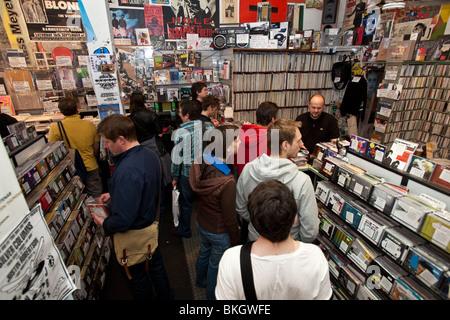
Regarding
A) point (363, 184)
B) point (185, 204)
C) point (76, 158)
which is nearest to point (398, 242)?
point (363, 184)

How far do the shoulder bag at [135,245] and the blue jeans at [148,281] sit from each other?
0.22ft

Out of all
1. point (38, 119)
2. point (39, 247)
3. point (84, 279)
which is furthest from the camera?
point (38, 119)

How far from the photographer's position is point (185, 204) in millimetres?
3076

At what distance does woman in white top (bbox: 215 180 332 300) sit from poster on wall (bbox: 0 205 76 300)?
2.40ft

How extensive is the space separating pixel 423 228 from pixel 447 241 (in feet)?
0.44

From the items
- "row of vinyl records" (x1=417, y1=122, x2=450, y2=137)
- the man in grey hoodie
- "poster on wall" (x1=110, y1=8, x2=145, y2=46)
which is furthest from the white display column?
"row of vinyl records" (x1=417, y1=122, x2=450, y2=137)

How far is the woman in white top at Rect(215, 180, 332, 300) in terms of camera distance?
1.04 m

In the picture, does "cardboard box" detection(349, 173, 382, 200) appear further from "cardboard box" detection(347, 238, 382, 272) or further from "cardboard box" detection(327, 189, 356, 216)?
"cardboard box" detection(347, 238, 382, 272)

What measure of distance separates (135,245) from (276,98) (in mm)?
4649
